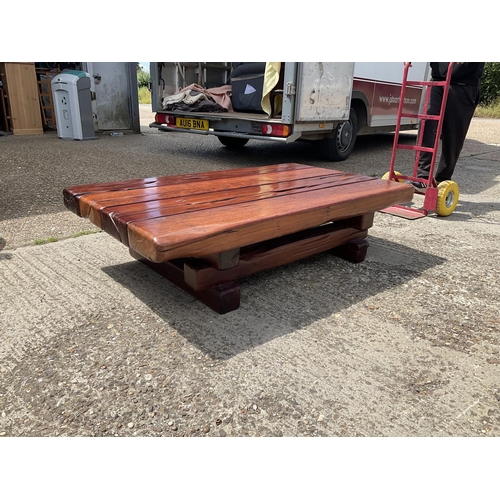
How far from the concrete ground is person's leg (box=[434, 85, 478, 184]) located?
1156 millimetres

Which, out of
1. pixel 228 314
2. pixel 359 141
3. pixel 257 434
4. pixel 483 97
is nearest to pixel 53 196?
pixel 228 314

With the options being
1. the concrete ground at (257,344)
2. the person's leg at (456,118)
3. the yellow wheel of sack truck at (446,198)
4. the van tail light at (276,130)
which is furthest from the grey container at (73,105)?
the yellow wheel of sack truck at (446,198)

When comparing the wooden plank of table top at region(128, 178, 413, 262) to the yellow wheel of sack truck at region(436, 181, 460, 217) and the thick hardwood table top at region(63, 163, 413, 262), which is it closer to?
the thick hardwood table top at region(63, 163, 413, 262)

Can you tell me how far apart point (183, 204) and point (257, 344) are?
78cm

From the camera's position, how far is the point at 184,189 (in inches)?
101

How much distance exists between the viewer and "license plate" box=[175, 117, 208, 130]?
20.9ft

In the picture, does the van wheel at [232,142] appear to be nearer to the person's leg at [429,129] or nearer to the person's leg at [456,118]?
the person's leg at [429,129]

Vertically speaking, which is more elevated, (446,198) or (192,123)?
(192,123)

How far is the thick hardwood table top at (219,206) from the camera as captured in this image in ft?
6.02

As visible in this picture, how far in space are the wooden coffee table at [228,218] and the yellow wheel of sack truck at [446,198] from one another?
1.05m

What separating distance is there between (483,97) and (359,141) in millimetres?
12524

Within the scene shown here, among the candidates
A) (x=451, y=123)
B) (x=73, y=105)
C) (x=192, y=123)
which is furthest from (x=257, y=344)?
(x=73, y=105)

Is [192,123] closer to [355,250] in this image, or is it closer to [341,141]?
[341,141]

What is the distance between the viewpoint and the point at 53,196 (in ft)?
14.1
